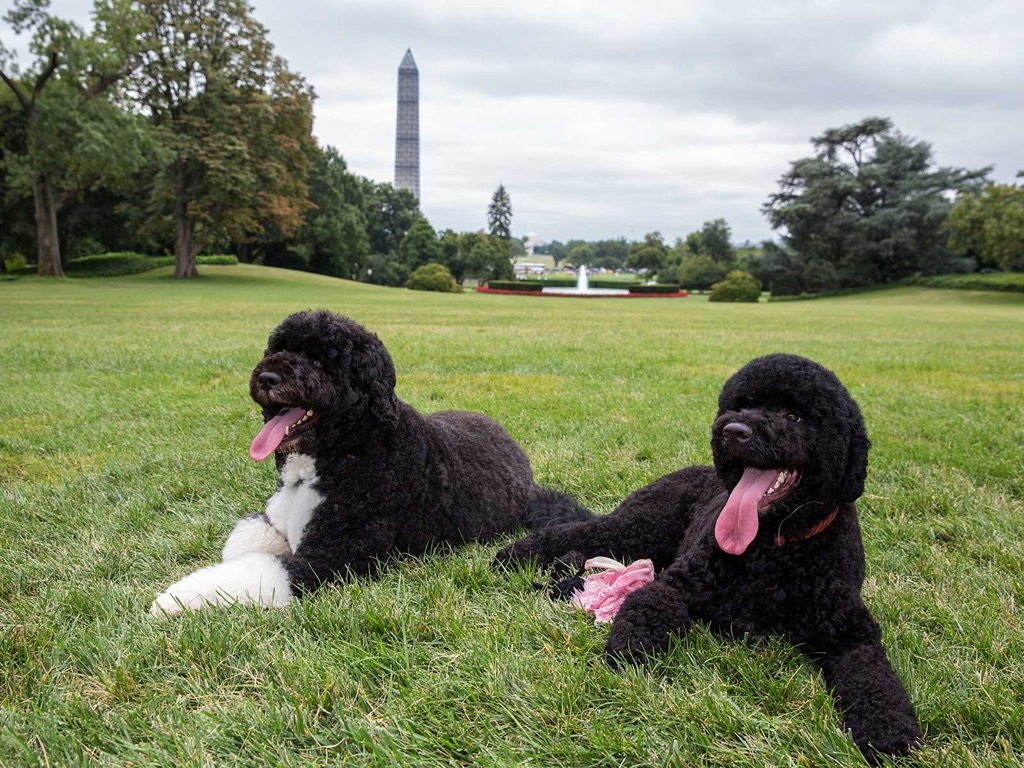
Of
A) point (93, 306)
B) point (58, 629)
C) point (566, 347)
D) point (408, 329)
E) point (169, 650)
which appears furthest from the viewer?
point (93, 306)

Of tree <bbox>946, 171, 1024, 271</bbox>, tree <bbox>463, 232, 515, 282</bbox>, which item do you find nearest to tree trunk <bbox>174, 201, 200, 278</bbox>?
tree <bbox>463, 232, 515, 282</bbox>

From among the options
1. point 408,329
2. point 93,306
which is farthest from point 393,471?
point 93,306

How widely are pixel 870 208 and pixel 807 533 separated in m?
56.4

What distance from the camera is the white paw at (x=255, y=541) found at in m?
3.31

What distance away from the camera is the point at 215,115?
37719 mm

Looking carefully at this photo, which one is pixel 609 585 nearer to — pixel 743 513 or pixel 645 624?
pixel 645 624

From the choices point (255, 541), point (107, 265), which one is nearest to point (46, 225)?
point (107, 265)

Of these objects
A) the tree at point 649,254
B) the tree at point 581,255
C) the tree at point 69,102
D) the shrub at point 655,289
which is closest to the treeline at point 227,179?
the tree at point 69,102

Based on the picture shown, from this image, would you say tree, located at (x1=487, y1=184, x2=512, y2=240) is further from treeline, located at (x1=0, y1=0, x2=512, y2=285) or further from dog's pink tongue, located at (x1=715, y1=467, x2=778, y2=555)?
dog's pink tongue, located at (x1=715, y1=467, x2=778, y2=555)

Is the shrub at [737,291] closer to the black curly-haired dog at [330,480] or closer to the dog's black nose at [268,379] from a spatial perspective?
the black curly-haired dog at [330,480]

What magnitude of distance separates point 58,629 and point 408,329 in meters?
13.0

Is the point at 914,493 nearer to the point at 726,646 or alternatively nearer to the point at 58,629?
the point at 726,646

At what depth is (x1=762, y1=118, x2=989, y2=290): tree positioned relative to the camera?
158ft

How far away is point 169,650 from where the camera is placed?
2418 millimetres
